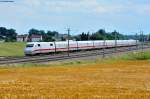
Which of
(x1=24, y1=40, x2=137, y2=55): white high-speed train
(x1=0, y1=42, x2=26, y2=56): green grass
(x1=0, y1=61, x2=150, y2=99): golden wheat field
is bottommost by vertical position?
(x1=0, y1=42, x2=26, y2=56): green grass

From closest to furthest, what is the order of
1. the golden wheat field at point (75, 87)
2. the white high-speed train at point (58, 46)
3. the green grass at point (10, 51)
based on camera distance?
the golden wheat field at point (75, 87) < the white high-speed train at point (58, 46) < the green grass at point (10, 51)

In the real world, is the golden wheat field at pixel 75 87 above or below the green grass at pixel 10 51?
Answer: above

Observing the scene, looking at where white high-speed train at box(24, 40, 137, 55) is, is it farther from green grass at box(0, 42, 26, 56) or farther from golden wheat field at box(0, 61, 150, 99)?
golden wheat field at box(0, 61, 150, 99)

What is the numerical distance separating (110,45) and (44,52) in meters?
55.6

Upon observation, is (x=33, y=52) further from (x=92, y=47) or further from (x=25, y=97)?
(x=25, y=97)

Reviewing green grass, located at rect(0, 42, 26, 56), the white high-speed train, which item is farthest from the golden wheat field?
green grass, located at rect(0, 42, 26, 56)

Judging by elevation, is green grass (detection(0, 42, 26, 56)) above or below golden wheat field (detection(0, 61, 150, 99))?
below

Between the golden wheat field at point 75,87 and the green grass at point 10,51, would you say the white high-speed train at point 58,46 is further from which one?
the golden wheat field at point 75,87

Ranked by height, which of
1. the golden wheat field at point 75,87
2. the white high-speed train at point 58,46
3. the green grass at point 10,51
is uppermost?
the golden wheat field at point 75,87

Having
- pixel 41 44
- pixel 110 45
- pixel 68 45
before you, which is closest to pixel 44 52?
pixel 41 44

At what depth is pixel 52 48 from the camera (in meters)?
103

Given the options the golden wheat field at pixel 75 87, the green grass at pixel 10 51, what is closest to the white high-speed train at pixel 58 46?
the green grass at pixel 10 51

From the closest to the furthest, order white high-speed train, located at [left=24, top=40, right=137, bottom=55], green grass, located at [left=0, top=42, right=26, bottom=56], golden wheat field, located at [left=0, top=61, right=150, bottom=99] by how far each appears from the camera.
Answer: golden wheat field, located at [left=0, top=61, right=150, bottom=99], white high-speed train, located at [left=24, top=40, right=137, bottom=55], green grass, located at [left=0, top=42, right=26, bottom=56]

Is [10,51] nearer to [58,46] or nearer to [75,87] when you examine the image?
[58,46]
